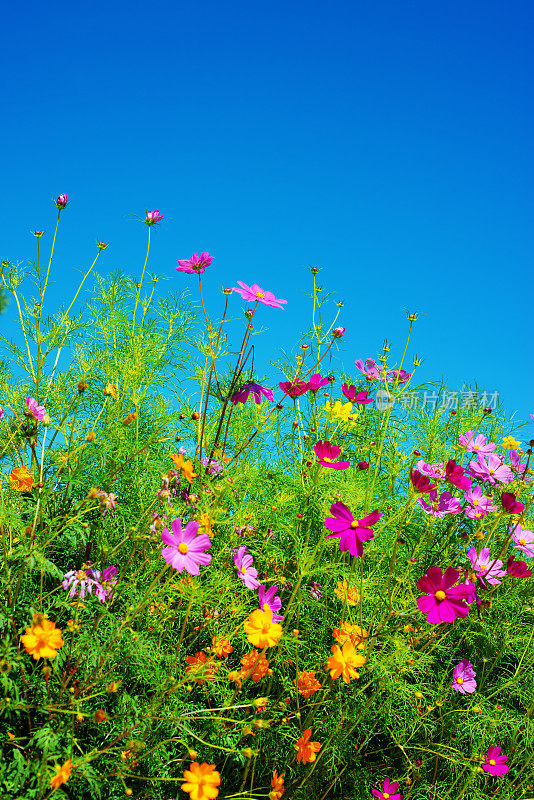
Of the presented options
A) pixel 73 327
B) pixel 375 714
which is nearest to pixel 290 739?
pixel 375 714

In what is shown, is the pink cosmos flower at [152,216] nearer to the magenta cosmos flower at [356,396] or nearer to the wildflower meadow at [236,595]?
the wildflower meadow at [236,595]

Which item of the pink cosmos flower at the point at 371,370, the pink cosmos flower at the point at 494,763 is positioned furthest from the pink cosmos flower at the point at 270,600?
the pink cosmos flower at the point at 371,370

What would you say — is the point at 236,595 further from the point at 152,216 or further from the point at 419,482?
the point at 152,216

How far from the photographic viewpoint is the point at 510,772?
5.66 feet

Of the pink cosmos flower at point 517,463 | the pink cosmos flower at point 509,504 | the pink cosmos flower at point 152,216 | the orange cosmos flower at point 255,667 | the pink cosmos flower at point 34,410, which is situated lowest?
the orange cosmos flower at point 255,667

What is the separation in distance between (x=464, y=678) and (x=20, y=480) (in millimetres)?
1361

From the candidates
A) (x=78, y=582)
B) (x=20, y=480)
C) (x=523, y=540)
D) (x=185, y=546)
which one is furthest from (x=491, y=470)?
(x=20, y=480)

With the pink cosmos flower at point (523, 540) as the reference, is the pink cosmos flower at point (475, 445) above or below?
above

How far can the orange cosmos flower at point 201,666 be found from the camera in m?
1.21

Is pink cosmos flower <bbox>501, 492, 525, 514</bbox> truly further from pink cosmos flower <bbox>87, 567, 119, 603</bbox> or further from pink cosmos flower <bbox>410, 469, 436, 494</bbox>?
pink cosmos flower <bbox>87, 567, 119, 603</bbox>

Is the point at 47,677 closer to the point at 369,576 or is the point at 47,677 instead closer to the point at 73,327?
the point at 369,576

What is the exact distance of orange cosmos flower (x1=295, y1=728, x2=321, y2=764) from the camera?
1.23 meters

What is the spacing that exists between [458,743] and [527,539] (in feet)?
2.15

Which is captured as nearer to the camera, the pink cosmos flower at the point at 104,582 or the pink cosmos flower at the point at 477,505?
the pink cosmos flower at the point at 104,582
